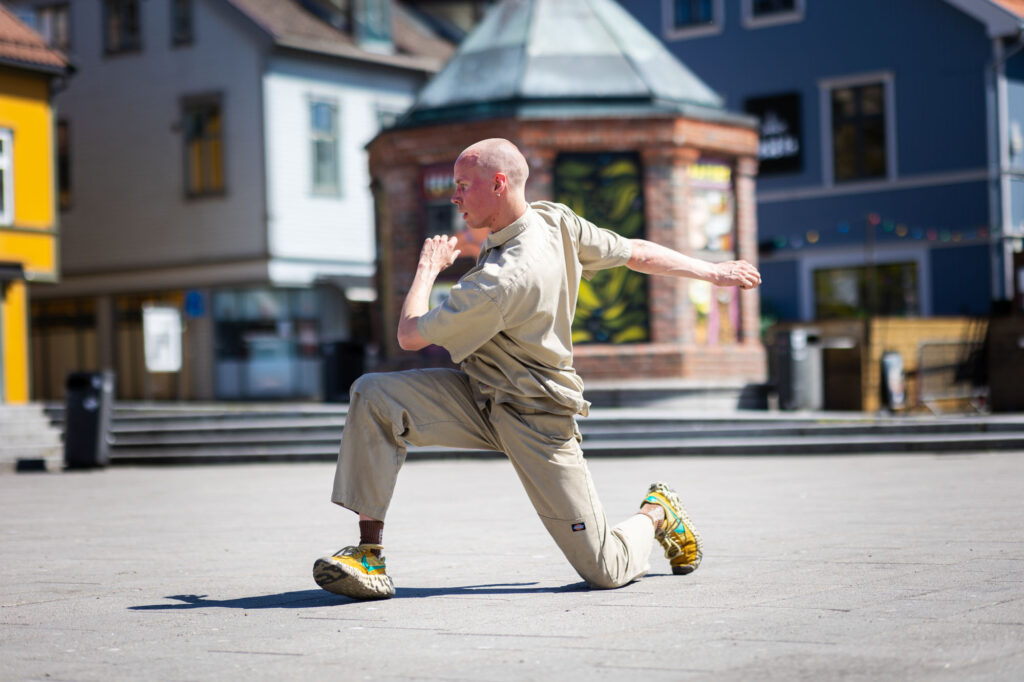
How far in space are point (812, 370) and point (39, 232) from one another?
1572 cm

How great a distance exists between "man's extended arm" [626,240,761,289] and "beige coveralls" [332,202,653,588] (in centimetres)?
34

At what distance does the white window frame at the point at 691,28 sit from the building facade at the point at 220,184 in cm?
573

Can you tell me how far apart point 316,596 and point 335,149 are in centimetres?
2910

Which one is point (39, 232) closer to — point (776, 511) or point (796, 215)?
point (796, 215)

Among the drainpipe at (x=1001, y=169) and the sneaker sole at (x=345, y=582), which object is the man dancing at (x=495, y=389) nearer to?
the sneaker sole at (x=345, y=582)

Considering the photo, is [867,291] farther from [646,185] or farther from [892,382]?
[646,185]

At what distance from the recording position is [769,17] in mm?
32438

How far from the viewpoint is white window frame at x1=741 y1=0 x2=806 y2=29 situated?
3198 centimetres

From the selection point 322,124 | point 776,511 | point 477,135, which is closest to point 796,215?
point 322,124

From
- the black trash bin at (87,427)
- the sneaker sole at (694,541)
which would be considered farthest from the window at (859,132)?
the sneaker sole at (694,541)

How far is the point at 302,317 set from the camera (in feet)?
111

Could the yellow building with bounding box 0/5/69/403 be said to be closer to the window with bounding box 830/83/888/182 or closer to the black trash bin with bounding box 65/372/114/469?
the black trash bin with bounding box 65/372/114/469

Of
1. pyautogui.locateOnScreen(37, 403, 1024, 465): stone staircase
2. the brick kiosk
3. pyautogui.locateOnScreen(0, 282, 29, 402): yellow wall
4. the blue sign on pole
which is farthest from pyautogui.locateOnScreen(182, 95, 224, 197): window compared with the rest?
pyautogui.locateOnScreen(37, 403, 1024, 465): stone staircase

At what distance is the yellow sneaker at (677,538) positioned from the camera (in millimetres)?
6207
